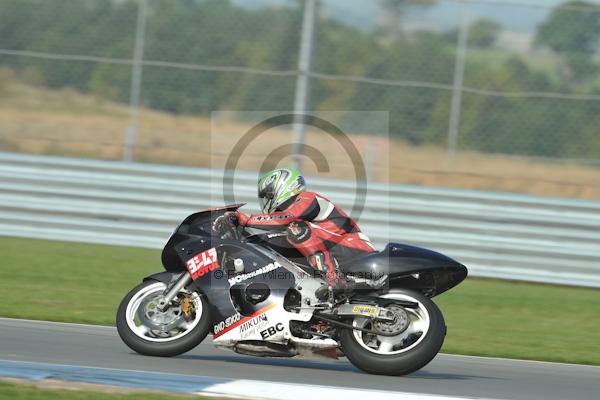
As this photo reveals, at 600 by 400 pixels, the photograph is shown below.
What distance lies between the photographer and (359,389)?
6789 millimetres

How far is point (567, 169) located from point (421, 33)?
248cm

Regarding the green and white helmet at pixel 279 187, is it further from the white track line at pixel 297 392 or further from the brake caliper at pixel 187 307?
Answer: the white track line at pixel 297 392

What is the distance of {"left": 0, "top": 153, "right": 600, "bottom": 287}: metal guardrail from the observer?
487 inches

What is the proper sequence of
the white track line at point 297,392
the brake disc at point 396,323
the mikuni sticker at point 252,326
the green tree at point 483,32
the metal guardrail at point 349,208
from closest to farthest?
the white track line at point 297,392 → the brake disc at point 396,323 → the mikuni sticker at point 252,326 → the metal guardrail at point 349,208 → the green tree at point 483,32

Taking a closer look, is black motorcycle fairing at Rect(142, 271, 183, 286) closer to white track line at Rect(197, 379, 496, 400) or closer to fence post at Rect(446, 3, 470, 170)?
white track line at Rect(197, 379, 496, 400)

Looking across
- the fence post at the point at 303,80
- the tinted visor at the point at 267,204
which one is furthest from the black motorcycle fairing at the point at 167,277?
the fence post at the point at 303,80

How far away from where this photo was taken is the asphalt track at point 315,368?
714 cm

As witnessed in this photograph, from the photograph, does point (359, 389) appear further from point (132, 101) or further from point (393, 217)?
point (132, 101)

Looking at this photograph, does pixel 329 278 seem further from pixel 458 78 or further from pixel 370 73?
pixel 370 73

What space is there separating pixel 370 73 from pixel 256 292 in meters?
6.69

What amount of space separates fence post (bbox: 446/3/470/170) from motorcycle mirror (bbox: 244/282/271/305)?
6211 millimetres

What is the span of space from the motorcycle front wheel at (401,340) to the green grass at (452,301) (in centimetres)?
174

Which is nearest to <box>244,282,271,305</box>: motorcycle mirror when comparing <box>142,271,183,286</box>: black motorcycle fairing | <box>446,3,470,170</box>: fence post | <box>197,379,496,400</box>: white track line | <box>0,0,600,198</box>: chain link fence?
<box>142,271,183,286</box>: black motorcycle fairing

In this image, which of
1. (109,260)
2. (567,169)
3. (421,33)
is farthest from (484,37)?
(109,260)
